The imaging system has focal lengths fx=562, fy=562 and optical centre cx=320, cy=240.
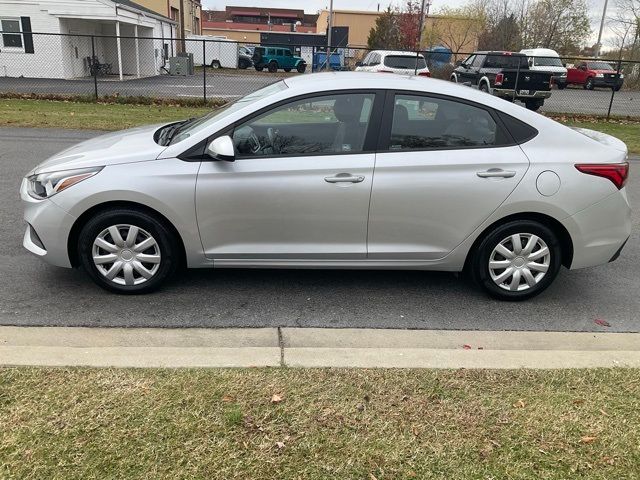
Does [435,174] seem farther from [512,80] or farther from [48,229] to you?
[512,80]

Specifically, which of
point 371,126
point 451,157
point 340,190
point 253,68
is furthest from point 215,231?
point 253,68

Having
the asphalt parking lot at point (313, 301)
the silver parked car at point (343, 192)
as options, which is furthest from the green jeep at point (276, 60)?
the silver parked car at point (343, 192)

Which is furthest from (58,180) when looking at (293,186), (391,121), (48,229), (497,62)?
(497,62)

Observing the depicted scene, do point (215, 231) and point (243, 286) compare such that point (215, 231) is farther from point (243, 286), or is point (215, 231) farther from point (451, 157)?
point (451, 157)

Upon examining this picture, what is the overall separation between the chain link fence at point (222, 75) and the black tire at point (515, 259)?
1241 cm

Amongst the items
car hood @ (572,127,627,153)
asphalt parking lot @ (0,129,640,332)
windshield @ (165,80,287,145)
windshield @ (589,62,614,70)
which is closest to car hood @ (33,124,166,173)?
windshield @ (165,80,287,145)

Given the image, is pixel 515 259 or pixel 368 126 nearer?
pixel 368 126

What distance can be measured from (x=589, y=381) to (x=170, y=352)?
8.25 ft

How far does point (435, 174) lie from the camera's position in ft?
13.7

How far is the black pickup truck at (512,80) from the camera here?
17688 mm

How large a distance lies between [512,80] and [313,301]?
51.4 ft

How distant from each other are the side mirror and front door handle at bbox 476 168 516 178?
1.83 metres

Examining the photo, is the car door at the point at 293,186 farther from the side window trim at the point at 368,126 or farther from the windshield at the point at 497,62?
the windshield at the point at 497,62

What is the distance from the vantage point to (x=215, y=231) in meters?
4.17
